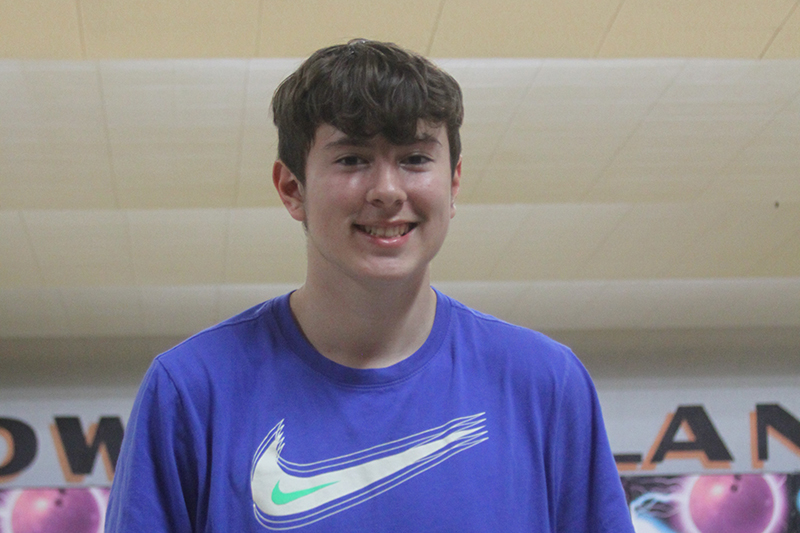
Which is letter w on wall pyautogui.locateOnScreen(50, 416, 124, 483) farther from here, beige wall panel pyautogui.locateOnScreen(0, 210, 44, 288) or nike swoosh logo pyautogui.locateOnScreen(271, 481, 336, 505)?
nike swoosh logo pyautogui.locateOnScreen(271, 481, 336, 505)

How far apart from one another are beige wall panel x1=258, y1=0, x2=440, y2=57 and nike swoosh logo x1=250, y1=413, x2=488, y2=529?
10.8 ft

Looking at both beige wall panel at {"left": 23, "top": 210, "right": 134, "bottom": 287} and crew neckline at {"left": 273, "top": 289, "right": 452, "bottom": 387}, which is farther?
beige wall panel at {"left": 23, "top": 210, "right": 134, "bottom": 287}

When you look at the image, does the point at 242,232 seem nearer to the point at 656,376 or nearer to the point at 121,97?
the point at 121,97

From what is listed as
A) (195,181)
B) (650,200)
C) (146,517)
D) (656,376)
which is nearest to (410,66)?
(146,517)

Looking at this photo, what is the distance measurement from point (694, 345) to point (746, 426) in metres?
0.92

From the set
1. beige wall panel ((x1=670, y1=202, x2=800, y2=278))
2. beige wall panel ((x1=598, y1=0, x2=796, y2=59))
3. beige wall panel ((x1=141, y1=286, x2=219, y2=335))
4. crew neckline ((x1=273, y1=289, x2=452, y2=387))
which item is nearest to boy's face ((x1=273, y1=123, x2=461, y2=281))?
crew neckline ((x1=273, y1=289, x2=452, y2=387))

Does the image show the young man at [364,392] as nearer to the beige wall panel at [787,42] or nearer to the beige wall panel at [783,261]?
the beige wall panel at [787,42]

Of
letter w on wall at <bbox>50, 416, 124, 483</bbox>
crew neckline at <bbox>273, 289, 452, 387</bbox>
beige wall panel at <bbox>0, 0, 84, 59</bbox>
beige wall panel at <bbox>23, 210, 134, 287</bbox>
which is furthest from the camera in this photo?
letter w on wall at <bbox>50, 416, 124, 483</bbox>

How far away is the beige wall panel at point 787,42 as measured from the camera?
4.45 metres

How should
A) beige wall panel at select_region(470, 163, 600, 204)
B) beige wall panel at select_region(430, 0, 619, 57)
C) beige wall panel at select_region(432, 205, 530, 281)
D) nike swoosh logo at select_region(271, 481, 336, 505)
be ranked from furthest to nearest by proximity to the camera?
beige wall panel at select_region(432, 205, 530, 281)
beige wall panel at select_region(470, 163, 600, 204)
beige wall panel at select_region(430, 0, 619, 57)
nike swoosh logo at select_region(271, 481, 336, 505)

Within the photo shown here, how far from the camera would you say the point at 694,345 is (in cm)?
862

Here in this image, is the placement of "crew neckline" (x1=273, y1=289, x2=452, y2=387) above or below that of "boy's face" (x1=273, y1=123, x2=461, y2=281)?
below

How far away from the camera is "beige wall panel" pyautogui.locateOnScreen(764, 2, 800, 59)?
4.45 meters

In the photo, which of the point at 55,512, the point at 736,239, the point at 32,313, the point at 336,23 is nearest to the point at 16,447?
the point at 32,313
